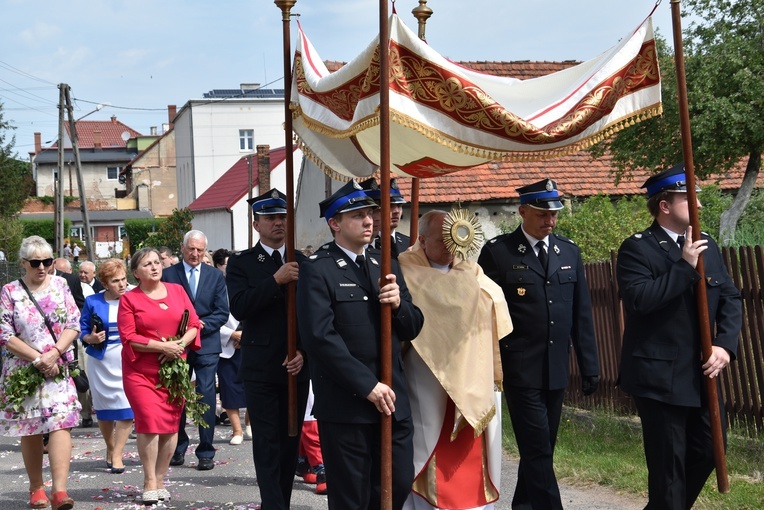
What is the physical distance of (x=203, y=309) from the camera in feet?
32.8

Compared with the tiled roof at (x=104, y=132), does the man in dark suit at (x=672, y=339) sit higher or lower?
lower

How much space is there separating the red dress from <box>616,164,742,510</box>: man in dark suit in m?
3.75

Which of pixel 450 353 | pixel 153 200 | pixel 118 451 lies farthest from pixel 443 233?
pixel 153 200

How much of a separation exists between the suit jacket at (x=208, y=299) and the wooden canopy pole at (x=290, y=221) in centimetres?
330

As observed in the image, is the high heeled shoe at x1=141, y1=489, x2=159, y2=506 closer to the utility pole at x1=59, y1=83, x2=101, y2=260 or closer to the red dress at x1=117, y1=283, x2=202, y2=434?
the red dress at x1=117, y1=283, x2=202, y2=434

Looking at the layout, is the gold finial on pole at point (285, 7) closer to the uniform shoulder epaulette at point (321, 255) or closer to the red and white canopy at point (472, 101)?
the red and white canopy at point (472, 101)

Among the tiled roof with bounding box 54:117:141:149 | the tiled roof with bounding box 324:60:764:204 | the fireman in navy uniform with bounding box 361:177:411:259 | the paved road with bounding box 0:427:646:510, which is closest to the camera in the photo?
the fireman in navy uniform with bounding box 361:177:411:259

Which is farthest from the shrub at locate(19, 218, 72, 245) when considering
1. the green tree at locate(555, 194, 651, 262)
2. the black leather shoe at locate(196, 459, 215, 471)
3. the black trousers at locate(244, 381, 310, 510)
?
the black trousers at locate(244, 381, 310, 510)

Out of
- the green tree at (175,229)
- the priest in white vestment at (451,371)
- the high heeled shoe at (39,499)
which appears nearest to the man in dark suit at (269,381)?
the priest in white vestment at (451,371)

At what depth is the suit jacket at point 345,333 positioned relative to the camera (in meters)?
5.36

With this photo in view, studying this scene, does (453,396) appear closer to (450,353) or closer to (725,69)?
(450,353)

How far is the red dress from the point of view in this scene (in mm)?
8023

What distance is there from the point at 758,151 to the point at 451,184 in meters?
6.10

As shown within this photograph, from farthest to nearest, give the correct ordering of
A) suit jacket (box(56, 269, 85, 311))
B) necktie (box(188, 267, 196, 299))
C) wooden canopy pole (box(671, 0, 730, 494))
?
suit jacket (box(56, 269, 85, 311)) < necktie (box(188, 267, 196, 299)) < wooden canopy pole (box(671, 0, 730, 494))
